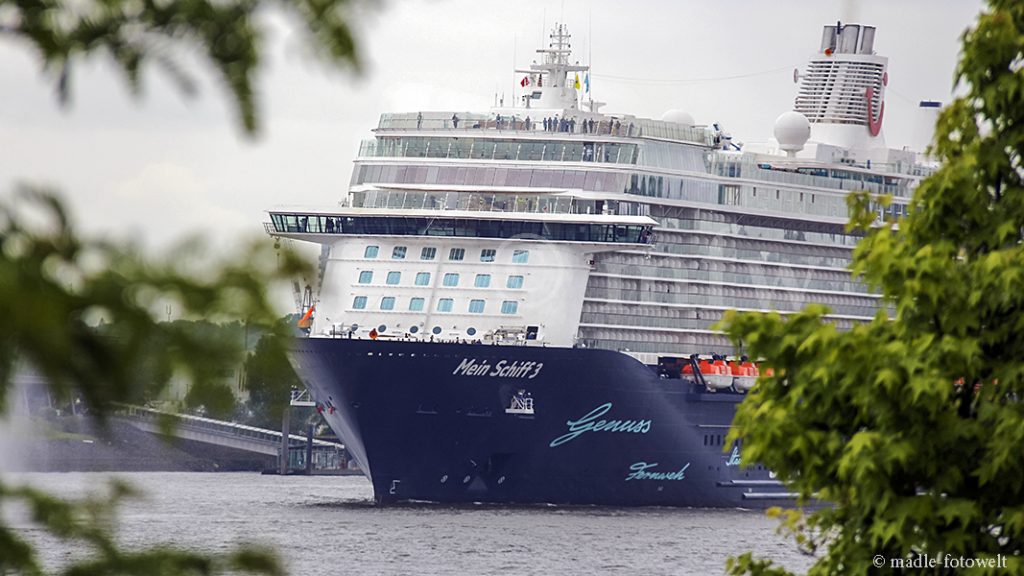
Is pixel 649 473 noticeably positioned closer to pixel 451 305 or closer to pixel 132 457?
pixel 451 305

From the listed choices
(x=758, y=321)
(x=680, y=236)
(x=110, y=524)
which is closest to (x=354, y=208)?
(x=680, y=236)

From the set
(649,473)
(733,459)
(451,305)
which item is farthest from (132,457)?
(649,473)

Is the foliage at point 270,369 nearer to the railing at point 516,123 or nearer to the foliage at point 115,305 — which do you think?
the foliage at point 115,305

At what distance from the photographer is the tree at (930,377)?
872 centimetres

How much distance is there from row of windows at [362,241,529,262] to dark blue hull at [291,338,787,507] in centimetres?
273

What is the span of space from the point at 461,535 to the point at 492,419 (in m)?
5.92

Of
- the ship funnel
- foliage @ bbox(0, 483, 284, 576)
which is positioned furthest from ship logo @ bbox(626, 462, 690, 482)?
foliage @ bbox(0, 483, 284, 576)

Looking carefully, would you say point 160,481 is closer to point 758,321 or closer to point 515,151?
point 515,151

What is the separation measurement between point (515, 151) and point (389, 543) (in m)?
13.8

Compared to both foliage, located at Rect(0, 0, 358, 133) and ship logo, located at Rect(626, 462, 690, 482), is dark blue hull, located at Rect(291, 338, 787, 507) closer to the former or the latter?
ship logo, located at Rect(626, 462, 690, 482)

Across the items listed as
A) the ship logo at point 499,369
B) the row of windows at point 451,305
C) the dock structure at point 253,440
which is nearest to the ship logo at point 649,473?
the ship logo at point 499,369

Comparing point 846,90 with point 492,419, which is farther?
point 846,90

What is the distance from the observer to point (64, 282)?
3.61 m

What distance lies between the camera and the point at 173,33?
380 centimetres
